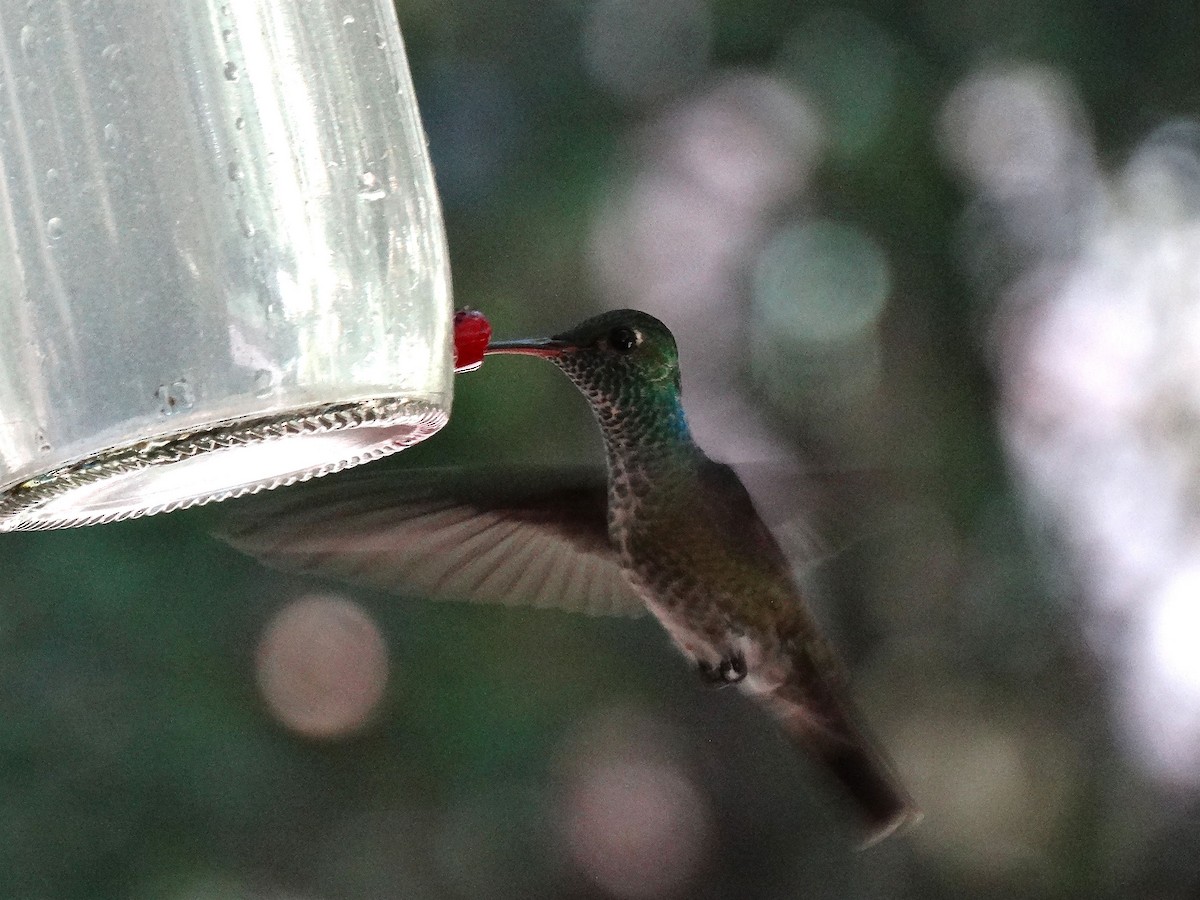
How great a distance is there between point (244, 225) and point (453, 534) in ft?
2.17

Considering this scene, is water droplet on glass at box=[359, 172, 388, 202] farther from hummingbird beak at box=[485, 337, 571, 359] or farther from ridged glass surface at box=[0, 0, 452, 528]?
hummingbird beak at box=[485, 337, 571, 359]

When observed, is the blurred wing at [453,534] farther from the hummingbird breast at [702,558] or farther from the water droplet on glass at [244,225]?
the water droplet on glass at [244,225]

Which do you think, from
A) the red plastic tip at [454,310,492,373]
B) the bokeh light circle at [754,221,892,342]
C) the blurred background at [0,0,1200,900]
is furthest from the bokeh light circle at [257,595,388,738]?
the red plastic tip at [454,310,492,373]

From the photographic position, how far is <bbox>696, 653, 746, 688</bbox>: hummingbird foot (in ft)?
4.69

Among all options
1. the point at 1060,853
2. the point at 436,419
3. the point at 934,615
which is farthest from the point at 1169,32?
the point at 436,419

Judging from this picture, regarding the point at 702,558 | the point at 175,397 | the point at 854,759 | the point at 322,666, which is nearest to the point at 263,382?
the point at 175,397

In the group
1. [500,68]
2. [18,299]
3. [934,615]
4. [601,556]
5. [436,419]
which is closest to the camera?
[18,299]

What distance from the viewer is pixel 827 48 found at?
2.46 metres

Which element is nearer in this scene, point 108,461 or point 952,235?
point 108,461

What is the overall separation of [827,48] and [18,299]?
193cm

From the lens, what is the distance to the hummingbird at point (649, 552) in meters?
1.29

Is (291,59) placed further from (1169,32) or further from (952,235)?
(1169,32)

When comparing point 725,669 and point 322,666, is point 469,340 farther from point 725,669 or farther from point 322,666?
point 322,666

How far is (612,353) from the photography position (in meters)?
1.29
